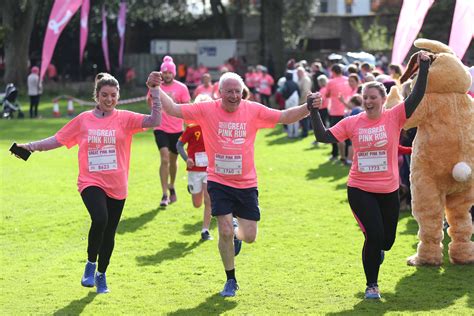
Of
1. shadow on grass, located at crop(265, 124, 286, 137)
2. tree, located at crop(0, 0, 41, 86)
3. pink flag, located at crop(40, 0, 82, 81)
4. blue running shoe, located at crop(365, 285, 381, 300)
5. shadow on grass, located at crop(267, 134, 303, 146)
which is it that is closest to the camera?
blue running shoe, located at crop(365, 285, 381, 300)

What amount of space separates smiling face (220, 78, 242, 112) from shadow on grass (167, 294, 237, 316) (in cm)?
173

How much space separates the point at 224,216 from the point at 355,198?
47.0 inches

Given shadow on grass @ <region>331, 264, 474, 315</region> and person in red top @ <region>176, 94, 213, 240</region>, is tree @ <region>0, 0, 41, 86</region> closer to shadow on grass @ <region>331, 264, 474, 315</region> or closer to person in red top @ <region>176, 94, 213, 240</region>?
person in red top @ <region>176, 94, 213, 240</region>

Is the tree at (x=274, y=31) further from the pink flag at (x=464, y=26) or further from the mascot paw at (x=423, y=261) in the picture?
the mascot paw at (x=423, y=261)

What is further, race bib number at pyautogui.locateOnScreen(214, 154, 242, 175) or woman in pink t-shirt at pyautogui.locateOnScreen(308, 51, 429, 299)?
race bib number at pyautogui.locateOnScreen(214, 154, 242, 175)

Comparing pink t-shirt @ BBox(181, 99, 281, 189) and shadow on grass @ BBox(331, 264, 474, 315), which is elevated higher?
pink t-shirt @ BBox(181, 99, 281, 189)

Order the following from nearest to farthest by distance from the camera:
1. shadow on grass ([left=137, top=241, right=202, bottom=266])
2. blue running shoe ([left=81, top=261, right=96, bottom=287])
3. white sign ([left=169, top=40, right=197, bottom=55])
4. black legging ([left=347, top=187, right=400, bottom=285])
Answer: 1. black legging ([left=347, top=187, right=400, bottom=285])
2. blue running shoe ([left=81, top=261, right=96, bottom=287])
3. shadow on grass ([left=137, top=241, right=202, bottom=266])
4. white sign ([left=169, top=40, right=197, bottom=55])

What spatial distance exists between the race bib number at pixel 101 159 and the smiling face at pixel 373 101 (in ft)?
7.69

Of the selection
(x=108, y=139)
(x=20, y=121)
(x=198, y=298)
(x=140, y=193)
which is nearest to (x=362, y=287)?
(x=198, y=298)

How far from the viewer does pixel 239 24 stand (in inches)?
2229

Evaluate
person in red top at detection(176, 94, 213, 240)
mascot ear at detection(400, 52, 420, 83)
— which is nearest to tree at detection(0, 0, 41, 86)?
person in red top at detection(176, 94, 213, 240)

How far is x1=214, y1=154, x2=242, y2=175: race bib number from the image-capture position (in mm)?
8422

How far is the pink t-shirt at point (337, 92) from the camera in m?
19.4

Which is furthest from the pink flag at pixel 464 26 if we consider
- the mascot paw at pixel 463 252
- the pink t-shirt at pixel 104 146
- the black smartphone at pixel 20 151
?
the black smartphone at pixel 20 151
